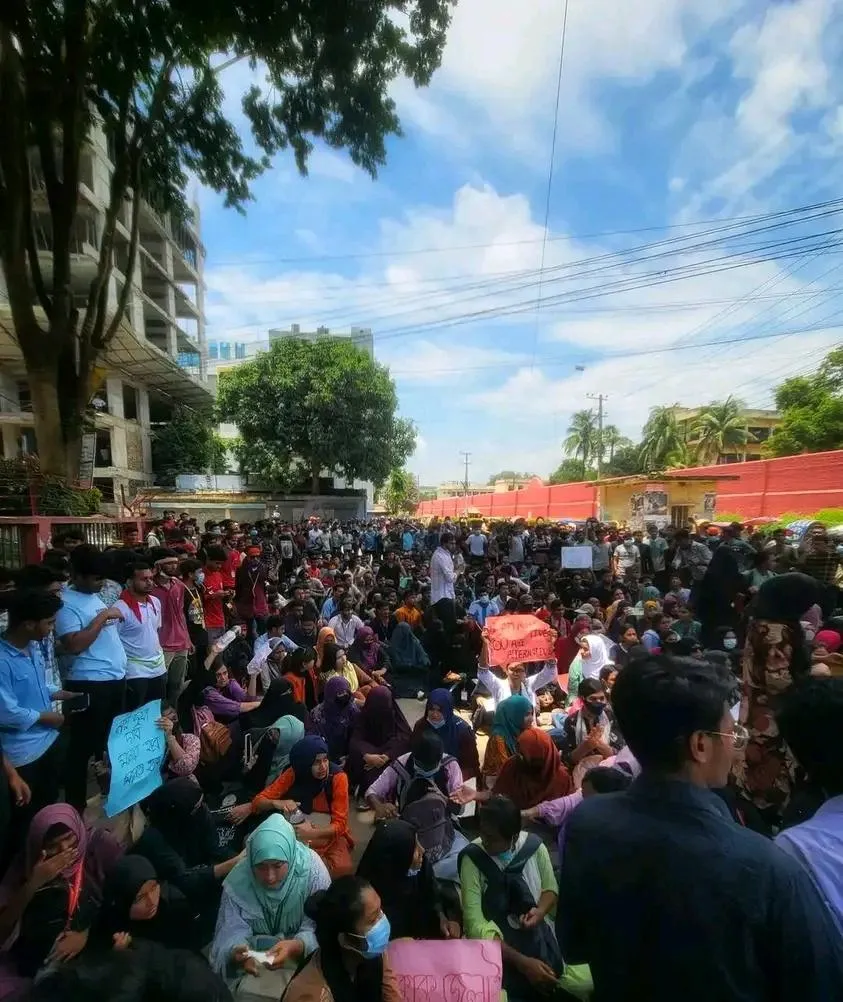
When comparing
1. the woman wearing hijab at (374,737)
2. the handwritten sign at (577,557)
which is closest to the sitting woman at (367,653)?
the woman wearing hijab at (374,737)

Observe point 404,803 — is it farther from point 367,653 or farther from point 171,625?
point 367,653

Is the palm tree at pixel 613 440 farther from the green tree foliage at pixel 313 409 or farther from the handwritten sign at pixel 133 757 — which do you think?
the handwritten sign at pixel 133 757

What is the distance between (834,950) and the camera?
3.49 feet

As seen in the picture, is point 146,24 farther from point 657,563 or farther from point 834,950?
point 657,563

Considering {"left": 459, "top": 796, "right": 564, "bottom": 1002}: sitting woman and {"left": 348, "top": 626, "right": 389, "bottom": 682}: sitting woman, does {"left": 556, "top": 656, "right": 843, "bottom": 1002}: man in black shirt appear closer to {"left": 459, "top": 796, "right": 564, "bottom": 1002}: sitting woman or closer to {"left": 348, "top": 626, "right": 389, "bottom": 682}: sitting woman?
{"left": 459, "top": 796, "right": 564, "bottom": 1002}: sitting woman

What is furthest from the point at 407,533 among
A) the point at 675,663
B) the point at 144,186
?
the point at 675,663

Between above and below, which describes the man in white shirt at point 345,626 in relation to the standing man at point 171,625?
below

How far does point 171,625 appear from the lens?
15.6 feet

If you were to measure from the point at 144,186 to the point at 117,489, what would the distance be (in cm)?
1502

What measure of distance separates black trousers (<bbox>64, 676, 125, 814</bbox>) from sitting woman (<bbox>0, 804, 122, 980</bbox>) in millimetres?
1125

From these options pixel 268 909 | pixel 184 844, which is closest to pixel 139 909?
pixel 268 909

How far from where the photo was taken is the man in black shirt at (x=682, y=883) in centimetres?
103

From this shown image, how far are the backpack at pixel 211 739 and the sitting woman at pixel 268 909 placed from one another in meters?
1.59

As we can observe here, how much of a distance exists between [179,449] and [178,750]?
2525 centimetres
